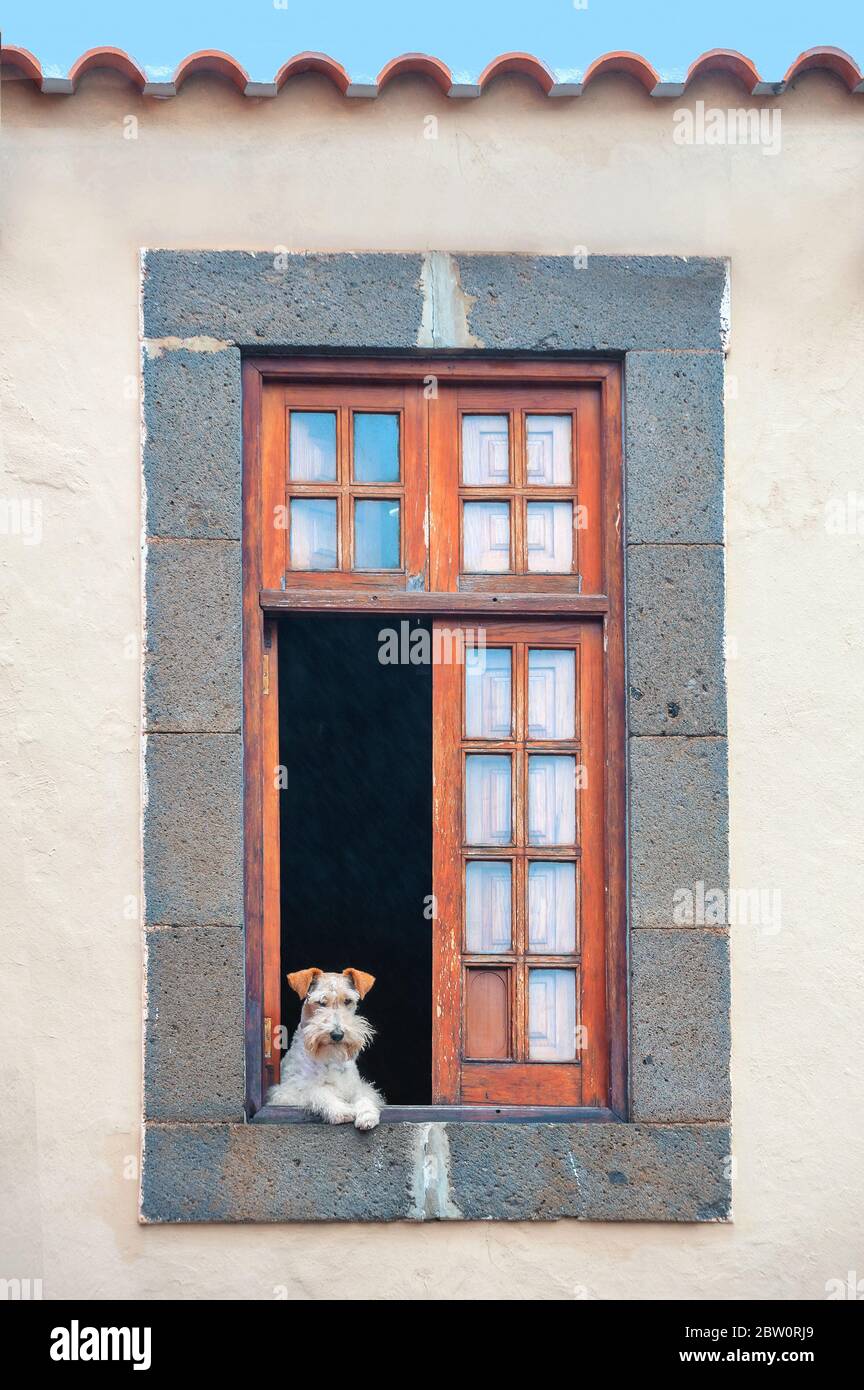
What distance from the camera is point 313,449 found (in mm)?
5133

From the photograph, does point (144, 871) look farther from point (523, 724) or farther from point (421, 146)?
point (421, 146)

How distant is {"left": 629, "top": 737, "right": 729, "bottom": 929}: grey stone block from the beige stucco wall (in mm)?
84

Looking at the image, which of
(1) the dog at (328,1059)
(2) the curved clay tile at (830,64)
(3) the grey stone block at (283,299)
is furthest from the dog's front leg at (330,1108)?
(2) the curved clay tile at (830,64)

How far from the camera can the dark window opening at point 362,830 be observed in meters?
7.53


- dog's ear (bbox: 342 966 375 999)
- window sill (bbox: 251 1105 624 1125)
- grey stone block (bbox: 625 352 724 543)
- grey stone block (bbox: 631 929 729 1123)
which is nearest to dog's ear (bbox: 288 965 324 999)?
dog's ear (bbox: 342 966 375 999)

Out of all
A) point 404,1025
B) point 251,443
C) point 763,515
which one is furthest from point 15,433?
point 404,1025

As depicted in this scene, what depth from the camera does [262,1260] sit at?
4762 mm

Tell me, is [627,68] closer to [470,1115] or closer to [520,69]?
[520,69]

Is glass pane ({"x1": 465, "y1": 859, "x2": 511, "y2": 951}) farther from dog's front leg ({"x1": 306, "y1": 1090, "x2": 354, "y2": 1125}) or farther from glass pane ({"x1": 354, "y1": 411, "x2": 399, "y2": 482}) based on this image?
glass pane ({"x1": 354, "y1": 411, "x2": 399, "y2": 482})

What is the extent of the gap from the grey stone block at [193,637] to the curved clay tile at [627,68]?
189 centimetres

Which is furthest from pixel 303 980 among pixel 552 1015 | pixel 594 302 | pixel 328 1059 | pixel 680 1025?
pixel 594 302

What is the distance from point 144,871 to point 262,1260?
122 cm

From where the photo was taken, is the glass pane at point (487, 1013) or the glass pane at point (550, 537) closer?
the glass pane at point (487, 1013)

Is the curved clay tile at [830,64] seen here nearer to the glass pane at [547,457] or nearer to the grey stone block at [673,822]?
the glass pane at [547,457]
